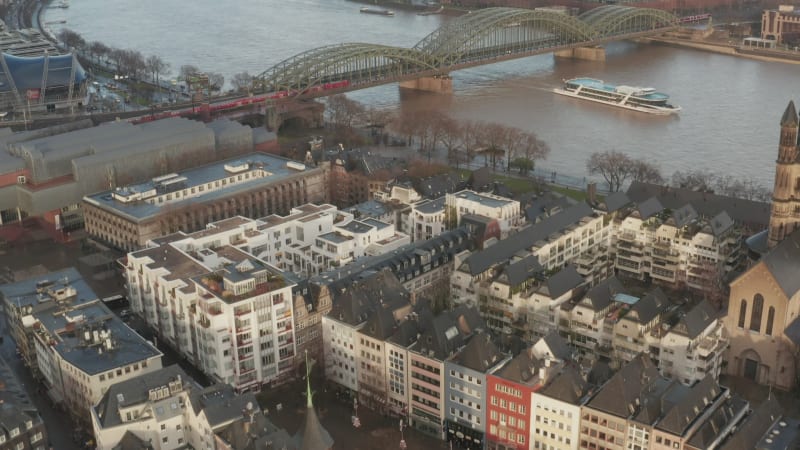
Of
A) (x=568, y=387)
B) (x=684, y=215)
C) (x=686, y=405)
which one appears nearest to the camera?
(x=686, y=405)

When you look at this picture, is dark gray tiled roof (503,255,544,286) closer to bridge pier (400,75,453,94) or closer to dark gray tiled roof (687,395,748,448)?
dark gray tiled roof (687,395,748,448)

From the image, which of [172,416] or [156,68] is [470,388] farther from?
[156,68]

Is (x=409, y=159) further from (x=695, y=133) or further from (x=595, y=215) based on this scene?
(x=695, y=133)

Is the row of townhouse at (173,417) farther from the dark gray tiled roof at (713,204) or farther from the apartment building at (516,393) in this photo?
the dark gray tiled roof at (713,204)

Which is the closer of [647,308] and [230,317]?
[230,317]

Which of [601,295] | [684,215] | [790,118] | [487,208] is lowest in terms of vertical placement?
[601,295]

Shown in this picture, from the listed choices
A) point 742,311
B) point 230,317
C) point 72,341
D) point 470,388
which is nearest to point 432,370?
point 470,388
